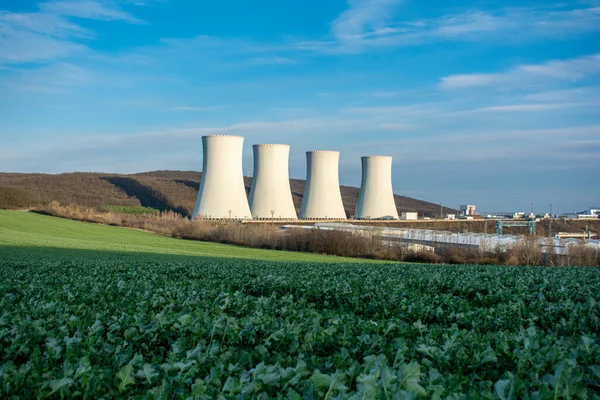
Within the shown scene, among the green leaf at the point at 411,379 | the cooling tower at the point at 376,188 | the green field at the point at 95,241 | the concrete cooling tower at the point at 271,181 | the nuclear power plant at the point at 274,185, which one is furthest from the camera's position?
the cooling tower at the point at 376,188

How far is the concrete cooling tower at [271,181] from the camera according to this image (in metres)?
29.8

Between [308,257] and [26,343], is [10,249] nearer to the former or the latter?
[308,257]

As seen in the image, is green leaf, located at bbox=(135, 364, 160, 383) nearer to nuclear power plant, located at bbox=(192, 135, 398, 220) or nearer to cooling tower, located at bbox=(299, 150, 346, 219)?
nuclear power plant, located at bbox=(192, 135, 398, 220)

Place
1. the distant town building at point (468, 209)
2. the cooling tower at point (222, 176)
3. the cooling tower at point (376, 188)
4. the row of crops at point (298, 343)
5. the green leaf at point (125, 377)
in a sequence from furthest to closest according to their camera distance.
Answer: the distant town building at point (468, 209) → the cooling tower at point (376, 188) → the cooling tower at point (222, 176) → the green leaf at point (125, 377) → the row of crops at point (298, 343)

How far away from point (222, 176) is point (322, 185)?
265 inches

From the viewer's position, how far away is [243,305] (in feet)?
18.5

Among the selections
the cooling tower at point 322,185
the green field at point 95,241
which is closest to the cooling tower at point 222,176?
the green field at point 95,241

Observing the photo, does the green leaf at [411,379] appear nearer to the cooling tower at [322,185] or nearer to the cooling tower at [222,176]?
the cooling tower at [222,176]

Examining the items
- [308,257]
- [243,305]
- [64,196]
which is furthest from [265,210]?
[64,196]

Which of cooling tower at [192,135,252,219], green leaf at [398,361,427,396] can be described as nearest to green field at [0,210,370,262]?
cooling tower at [192,135,252,219]

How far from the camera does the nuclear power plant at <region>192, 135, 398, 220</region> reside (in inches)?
1091

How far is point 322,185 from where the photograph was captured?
32.3m

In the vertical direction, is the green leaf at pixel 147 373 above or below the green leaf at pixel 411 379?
A: below

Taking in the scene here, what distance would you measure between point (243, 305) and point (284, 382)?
120 inches
